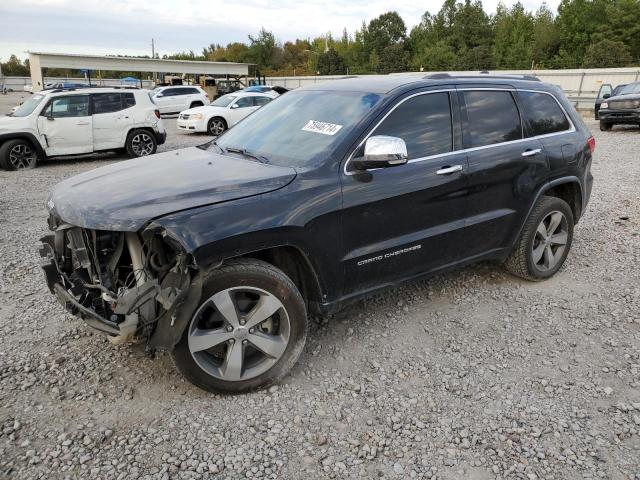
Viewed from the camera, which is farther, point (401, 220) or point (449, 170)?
point (449, 170)

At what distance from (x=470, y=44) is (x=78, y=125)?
74774 mm

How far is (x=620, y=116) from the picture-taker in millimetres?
15711

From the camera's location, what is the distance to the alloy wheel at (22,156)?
10633 millimetres

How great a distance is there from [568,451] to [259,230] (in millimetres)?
2035

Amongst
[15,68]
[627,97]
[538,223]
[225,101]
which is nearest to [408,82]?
[538,223]

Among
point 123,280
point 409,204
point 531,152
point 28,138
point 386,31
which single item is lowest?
point 123,280

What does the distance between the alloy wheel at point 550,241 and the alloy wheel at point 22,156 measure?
10.5 meters

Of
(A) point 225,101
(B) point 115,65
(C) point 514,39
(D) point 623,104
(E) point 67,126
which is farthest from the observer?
(C) point 514,39

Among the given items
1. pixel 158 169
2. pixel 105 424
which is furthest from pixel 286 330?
pixel 158 169

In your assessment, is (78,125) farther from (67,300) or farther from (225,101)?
(67,300)

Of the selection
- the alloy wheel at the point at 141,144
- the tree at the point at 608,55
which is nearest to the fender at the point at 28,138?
the alloy wheel at the point at 141,144

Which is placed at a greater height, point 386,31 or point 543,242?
point 386,31

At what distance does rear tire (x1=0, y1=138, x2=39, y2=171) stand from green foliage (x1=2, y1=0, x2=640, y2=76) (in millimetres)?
53713

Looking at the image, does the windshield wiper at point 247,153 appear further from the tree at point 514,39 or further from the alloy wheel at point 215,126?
the tree at point 514,39
